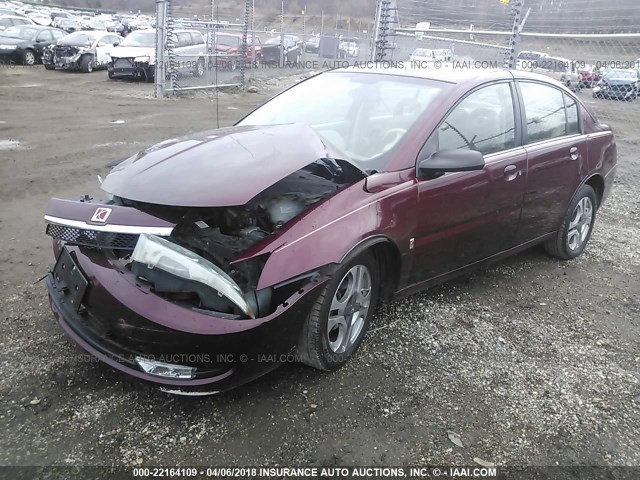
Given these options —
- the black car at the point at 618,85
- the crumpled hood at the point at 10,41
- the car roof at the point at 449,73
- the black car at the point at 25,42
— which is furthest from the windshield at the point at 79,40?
the black car at the point at 618,85

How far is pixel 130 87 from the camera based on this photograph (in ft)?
51.5

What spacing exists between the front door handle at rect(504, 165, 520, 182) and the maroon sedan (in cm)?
1

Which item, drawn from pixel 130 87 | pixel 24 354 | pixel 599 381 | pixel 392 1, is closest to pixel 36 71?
pixel 130 87

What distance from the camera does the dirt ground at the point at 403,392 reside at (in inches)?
95.7

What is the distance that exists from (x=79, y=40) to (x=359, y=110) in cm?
1859

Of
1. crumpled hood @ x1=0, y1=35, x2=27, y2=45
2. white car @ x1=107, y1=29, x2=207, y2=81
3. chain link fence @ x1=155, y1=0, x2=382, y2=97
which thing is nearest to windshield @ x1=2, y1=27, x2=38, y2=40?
crumpled hood @ x1=0, y1=35, x2=27, y2=45

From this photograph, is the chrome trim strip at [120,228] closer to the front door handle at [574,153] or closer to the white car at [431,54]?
the front door handle at [574,153]

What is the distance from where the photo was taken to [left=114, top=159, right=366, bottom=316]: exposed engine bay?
96.1 inches

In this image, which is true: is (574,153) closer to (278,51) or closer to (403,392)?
(403,392)

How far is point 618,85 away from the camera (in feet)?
60.2

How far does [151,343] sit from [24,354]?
3.51 ft

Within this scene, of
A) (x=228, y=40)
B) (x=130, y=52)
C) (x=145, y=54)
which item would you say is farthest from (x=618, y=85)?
(x=130, y=52)

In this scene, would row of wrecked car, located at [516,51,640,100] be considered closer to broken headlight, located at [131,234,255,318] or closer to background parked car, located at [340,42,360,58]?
background parked car, located at [340,42,360,58]

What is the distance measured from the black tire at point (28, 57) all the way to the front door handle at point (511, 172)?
21.0 m
